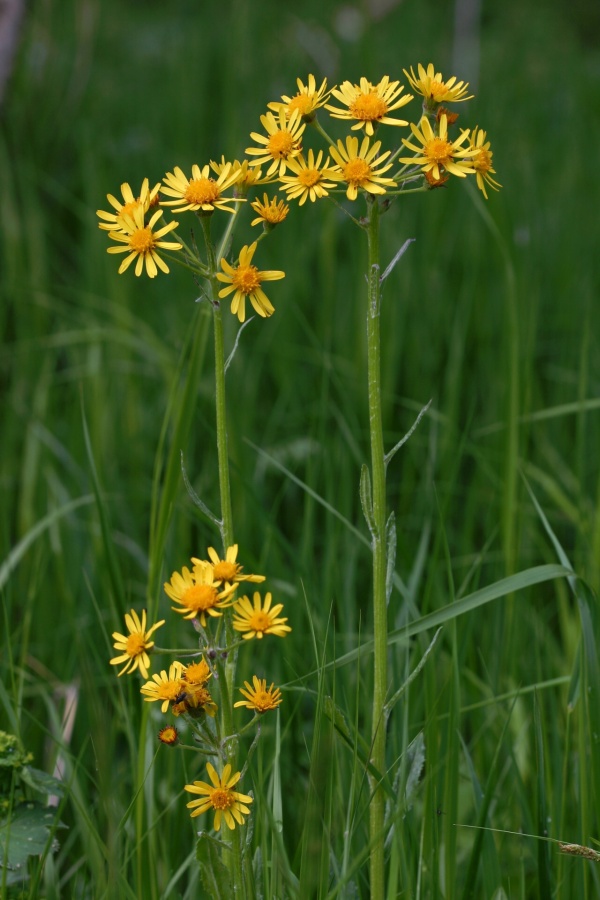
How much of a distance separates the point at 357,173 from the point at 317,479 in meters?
1.27

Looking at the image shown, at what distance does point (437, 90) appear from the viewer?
1.06 m

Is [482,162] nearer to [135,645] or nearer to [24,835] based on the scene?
[135,645]

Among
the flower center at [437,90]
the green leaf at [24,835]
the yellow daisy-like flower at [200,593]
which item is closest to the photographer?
the yellow daisy-like flower at [200,593]

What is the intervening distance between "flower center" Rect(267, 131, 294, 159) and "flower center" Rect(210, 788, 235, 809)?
2.06 ft

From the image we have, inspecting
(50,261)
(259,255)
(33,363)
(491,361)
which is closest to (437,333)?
(491,361)

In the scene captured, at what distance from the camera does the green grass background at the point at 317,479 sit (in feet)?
3.93

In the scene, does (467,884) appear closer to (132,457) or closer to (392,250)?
(132,457)

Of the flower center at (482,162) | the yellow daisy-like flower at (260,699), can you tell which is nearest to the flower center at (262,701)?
the yellow daisy-like flower at (260,699)

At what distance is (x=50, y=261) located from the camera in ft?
11.1

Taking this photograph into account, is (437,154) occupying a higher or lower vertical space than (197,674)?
higher

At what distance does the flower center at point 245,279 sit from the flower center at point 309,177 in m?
0.10

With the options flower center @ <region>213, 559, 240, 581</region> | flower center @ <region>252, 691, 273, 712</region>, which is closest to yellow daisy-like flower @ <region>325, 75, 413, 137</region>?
flower center @ <region>213, 559, 240, 581</region>

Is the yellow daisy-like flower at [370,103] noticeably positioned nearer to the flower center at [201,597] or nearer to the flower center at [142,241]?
the flower center at [142,241]

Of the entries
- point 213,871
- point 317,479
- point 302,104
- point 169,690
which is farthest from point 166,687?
point 317,479
